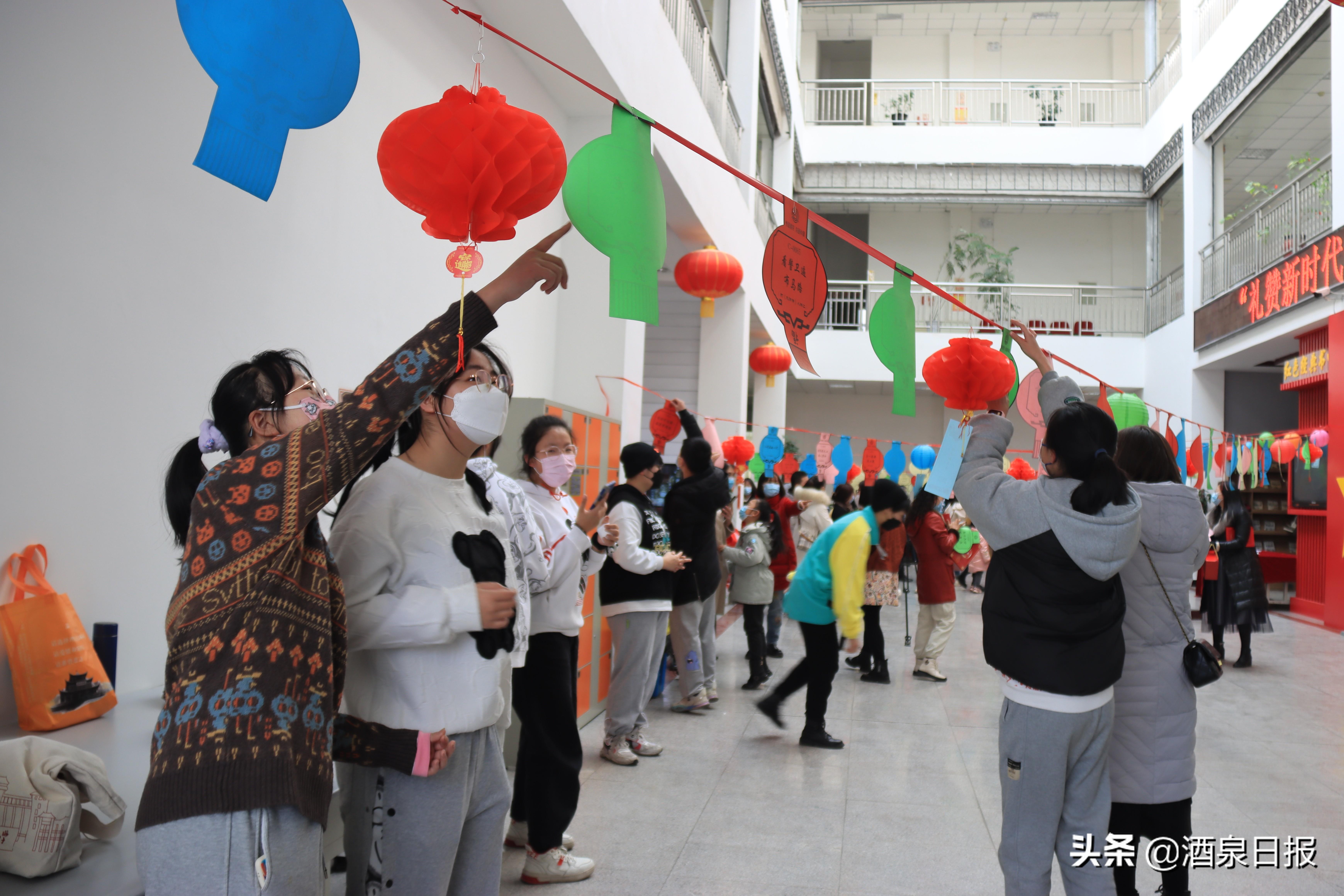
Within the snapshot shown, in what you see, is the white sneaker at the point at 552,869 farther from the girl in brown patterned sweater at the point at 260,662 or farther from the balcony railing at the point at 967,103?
the balcony railing at the point at 967,103

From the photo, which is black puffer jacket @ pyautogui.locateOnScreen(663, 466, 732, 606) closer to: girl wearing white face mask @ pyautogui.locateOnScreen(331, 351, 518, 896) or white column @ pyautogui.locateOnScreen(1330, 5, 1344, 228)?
girl wearing white face mask @ pyautogui.locateOnScreen(331, 351, 518, 896)

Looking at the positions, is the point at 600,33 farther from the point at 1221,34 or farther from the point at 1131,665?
the point at 1221,34

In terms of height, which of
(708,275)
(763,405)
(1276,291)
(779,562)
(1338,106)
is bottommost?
(779,562)

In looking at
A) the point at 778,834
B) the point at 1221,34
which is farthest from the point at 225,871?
the point at 1221,34

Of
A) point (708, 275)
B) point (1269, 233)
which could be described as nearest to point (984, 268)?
point (1269, 233)

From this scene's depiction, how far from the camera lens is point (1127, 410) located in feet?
13.9

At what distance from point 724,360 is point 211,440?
7.90 m

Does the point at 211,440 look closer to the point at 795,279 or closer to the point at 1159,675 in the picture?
the point at 795,279

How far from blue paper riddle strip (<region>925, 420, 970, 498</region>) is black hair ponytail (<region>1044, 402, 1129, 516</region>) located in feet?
0.73

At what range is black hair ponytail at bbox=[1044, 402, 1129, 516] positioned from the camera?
207cm

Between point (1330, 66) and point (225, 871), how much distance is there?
41.2ft

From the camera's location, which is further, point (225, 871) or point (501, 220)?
point (501, 220)

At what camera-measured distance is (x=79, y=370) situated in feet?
7.13

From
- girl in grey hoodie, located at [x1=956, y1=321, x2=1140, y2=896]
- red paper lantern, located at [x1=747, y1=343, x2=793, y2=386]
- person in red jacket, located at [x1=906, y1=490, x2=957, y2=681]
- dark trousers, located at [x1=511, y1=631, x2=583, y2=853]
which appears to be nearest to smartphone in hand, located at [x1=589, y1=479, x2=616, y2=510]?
dark trousers, located at [x1=511, y1=631, x2=583, y2=853]
